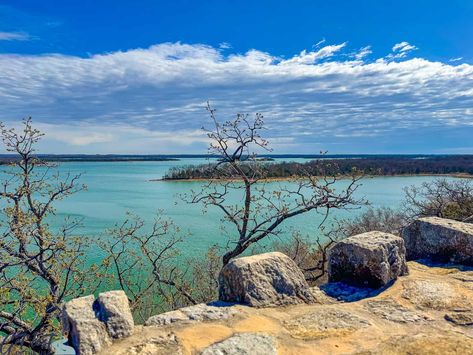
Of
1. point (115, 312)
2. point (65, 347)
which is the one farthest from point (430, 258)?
point (65, 347)

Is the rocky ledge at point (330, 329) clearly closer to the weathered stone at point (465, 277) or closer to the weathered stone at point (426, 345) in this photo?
the weathered stone at point (426, 345)

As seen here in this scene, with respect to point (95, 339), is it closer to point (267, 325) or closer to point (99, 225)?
point (267, 325)

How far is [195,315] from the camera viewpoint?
3305mm

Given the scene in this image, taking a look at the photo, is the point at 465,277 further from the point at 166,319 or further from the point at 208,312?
the point at 166,319

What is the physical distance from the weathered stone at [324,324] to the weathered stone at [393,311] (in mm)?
293

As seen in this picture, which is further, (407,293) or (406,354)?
(407,293)

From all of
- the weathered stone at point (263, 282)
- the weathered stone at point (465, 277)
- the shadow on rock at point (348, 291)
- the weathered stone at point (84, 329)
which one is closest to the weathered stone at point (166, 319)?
the weathered stone at point (84, 329)

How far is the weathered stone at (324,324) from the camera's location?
10.3ft

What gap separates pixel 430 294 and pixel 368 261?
25.4 inches

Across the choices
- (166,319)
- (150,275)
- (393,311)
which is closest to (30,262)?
(166,319)

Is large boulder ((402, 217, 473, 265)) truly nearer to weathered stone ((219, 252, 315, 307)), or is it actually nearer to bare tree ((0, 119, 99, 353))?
weathered stone ((219, 252, 315, 307))

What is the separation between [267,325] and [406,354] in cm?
101

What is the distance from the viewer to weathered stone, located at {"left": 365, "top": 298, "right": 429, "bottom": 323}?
351 centimetres

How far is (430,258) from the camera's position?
5449mm
